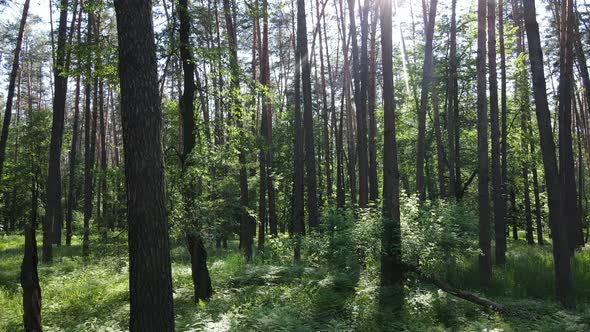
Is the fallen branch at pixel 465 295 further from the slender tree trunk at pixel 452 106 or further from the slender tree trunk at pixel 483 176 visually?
the slender tree trunk at pixel 452 106

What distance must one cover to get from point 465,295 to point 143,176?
22.9 ft

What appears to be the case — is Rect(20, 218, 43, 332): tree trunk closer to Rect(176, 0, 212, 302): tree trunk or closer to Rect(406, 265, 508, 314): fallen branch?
Rect(176, 0, 212, 302): tree trunk

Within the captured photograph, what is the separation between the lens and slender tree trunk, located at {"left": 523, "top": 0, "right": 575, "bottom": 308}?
8.24 metres

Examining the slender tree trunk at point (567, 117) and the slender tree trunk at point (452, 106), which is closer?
the slender tree trunk at point (567, 117)

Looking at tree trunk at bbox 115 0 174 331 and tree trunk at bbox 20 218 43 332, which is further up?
tree trunk at bbox 115 0 174 331

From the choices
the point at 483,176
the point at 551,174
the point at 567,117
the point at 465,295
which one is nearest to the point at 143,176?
the point at 465,295

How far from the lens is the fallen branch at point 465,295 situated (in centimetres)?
802

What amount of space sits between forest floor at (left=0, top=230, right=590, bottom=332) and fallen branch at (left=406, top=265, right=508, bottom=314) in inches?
5.1

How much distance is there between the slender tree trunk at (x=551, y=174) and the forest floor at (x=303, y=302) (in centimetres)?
55

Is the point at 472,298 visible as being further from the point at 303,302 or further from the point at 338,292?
the point at 303,302

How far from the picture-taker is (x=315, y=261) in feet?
40.3

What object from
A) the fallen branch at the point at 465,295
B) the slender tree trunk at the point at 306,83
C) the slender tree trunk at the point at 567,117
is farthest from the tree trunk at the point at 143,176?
the slender tree trunk at the point at 567,117

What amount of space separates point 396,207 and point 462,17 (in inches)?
523

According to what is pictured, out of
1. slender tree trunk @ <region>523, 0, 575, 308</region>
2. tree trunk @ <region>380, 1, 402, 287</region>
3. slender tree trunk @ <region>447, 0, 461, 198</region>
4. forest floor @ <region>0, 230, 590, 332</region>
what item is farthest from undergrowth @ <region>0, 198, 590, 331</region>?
slender tree trunk @ <region>447, 0, 461, 198</region>
